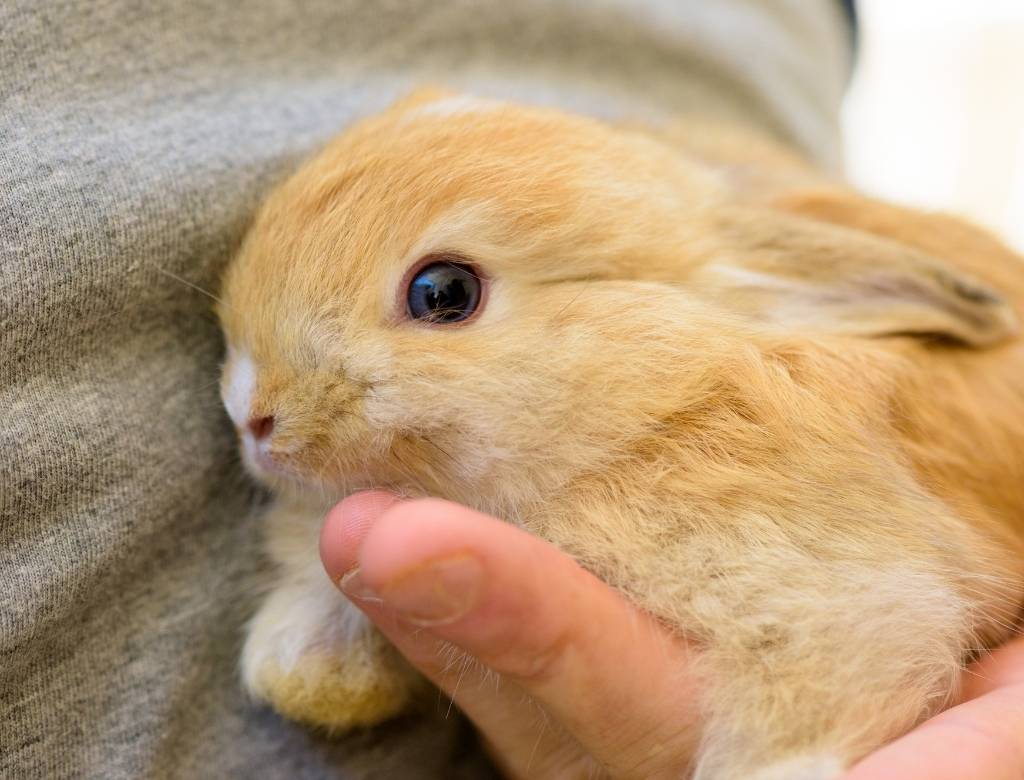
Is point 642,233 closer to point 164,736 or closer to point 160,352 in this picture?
point 160,352

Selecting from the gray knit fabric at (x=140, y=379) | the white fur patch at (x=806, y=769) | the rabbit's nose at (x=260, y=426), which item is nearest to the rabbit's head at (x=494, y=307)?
the rabbit's nose at (x=260, y=426)

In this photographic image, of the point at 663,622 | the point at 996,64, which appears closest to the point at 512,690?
the point at 663,622

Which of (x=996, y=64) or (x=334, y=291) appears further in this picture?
(x=996, y=64)

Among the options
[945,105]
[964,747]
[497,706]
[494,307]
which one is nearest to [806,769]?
[964,747]

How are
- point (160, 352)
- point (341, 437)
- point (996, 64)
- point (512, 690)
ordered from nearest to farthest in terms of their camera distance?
point (341, 437) < point (512, 690) < point (160, 352) < point (996, 64)

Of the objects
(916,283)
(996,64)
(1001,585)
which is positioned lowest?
(1001,585)

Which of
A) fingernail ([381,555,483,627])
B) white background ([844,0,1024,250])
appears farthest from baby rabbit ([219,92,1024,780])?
white background ([844,0,1024,250])

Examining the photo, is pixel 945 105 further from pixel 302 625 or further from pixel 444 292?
pixel 302 625
